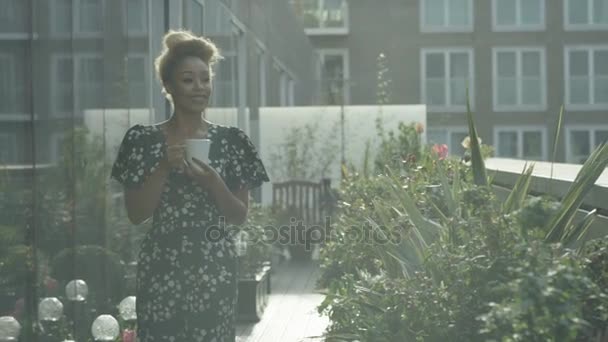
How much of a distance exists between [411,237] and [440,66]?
2926 centimetres

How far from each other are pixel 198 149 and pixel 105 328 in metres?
2.08

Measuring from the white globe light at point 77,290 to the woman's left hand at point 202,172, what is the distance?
4.89ft

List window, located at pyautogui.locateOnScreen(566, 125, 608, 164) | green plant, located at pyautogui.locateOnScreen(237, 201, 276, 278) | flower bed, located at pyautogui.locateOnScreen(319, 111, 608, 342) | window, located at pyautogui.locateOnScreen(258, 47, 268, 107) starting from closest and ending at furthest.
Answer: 1. flower bed, located at pyautogui.locateOnScreen(319, 111, 608, 342)
2. green plant, located at pyautogui.locateOnScreen(237, 201, 276, 278)
3. window, located at pyautogui.locateOnScreen(258, 47, 268, 107)
4. window, located at pyautogui.locateOnScreen(566, 125, 608, 164)

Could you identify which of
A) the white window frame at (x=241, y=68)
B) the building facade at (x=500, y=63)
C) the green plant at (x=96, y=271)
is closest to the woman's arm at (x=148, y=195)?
the green plant at (x=96, y=271)

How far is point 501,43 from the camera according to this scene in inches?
1328

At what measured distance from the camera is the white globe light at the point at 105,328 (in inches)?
207

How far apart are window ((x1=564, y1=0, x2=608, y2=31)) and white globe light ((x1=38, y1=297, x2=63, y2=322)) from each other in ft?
100

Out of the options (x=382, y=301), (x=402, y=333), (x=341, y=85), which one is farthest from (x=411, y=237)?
(x=341, y=85)

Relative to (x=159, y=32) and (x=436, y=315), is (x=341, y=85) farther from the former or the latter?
(x=436, y=315)

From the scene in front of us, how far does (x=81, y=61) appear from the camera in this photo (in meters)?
5.01

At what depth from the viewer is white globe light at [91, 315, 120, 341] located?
17.2 ft

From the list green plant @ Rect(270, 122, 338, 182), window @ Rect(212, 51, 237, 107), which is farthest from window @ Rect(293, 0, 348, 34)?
window @ Rect(212, 51, 237, 107)

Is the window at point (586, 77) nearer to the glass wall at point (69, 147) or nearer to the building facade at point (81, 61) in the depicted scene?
the building facade at point (81, 61)

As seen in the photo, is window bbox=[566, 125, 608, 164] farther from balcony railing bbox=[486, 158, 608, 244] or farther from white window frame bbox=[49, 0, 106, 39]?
white window frame bbox=[49, 0, 106, 39]
